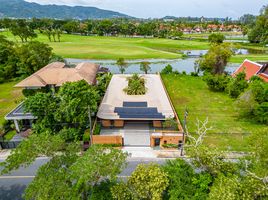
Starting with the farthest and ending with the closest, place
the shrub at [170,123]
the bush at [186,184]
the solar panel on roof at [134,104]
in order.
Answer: the solar panel on roof at [134,104] < the shrub at [170,123] < the bush at [186,184]

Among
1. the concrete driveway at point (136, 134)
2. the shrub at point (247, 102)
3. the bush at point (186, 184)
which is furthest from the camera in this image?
the shrub at point (247, 102)

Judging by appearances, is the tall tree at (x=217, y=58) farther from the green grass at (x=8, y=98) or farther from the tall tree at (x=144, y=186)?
the tall tree at (x=144, y=186)

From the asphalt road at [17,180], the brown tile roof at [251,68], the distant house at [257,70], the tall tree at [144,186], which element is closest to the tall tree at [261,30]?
the brown tile roof at [251,68]

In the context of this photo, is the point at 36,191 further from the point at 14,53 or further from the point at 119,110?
the point at 14,53

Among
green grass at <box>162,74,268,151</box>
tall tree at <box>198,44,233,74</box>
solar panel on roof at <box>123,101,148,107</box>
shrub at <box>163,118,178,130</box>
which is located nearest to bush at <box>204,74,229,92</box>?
green grass at <box>162,74,268,151</box>

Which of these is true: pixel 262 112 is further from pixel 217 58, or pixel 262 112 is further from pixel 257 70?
pixel 217 58

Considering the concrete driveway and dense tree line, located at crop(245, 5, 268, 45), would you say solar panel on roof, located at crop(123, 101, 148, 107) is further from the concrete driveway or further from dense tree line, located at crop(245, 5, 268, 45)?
dense tree line, located at crop(245, 5, 268, 45)
